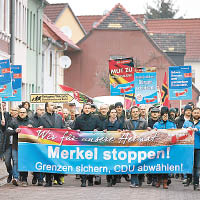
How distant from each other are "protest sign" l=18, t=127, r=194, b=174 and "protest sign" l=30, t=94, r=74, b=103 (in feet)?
22.7

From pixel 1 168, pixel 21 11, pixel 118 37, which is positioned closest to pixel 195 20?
pixel 118 37

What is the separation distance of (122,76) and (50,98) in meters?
2.69

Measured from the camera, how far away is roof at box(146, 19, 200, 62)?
7731 centimetres

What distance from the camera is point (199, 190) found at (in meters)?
17.0

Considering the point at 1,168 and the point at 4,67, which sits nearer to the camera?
the point at 4,67

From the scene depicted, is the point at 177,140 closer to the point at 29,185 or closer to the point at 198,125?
the point at 198,125

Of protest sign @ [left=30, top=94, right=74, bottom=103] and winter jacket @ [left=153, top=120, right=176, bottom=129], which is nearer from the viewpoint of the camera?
winter jacket @ [left=153, top=120, right=176, bottom=129]

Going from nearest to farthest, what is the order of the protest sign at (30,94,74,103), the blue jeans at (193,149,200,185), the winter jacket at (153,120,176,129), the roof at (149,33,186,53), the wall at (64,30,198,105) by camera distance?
the blue jeans at (193,149,200,185) < the winter jacket at (153,120,176,129) < the protest sign at (30,94,74,103) < the wall at (64,30,198,105) < the roof at (149,33,186,53)

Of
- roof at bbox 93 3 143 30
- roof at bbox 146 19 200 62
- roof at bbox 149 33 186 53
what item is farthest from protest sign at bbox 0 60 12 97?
roof at bbox 146 19 200 62

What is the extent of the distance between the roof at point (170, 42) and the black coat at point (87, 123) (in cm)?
5153

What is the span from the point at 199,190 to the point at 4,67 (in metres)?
6.08

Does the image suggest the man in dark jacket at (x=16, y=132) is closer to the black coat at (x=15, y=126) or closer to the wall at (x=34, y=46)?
the black coat at (x=15, y=126)

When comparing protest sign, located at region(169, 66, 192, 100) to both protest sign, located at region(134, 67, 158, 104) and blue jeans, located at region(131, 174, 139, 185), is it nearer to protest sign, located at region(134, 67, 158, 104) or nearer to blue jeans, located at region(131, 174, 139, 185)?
protest sign, located at region(134, 67, 158, 104)

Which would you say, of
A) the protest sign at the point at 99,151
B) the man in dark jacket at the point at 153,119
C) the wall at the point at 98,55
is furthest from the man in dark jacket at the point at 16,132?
the wall at the point at 98,55
